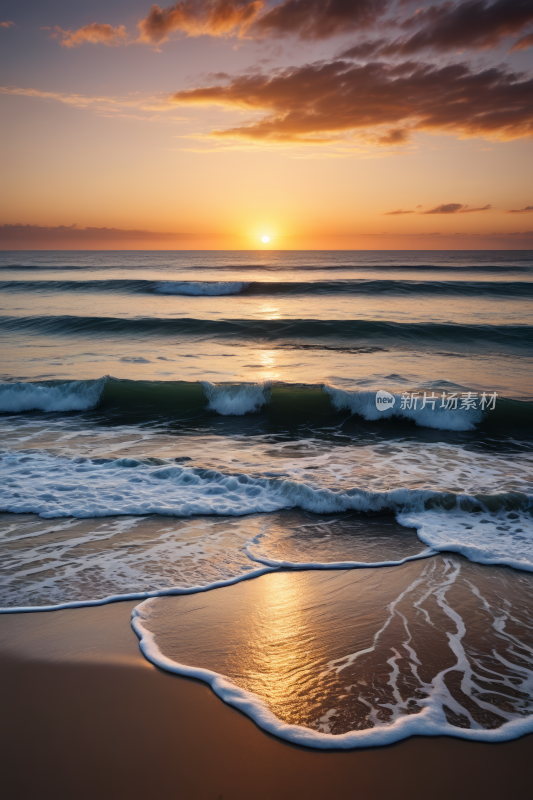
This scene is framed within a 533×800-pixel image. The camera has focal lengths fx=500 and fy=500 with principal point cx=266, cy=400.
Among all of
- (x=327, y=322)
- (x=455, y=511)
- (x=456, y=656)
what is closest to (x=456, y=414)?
(x=455, y=511)

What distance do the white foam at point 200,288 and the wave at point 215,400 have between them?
21568mm

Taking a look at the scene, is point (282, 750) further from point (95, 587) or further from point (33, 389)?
point (33, 389)

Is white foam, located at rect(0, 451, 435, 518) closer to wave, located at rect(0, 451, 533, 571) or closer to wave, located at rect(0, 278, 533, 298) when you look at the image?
wave, located at rect(0, 451, 533, 571)

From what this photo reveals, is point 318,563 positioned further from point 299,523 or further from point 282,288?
point 282,288

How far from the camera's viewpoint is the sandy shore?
88.4 inches

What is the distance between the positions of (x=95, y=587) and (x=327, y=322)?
52.9ft

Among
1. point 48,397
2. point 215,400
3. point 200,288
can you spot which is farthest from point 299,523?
point 200,288

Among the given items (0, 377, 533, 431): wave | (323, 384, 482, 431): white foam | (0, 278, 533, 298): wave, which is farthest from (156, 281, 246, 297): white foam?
(323, 384, 482, 431): white foam

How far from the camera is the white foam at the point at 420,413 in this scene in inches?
360

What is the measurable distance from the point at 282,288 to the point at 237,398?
78.9 feet

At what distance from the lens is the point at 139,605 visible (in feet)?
12.2

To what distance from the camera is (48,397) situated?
33.3 feet

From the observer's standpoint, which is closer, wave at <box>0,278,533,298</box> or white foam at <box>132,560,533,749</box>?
white foam at <box>132,560,533,749</box>

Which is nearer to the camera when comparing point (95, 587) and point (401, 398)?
point (95, 587)
